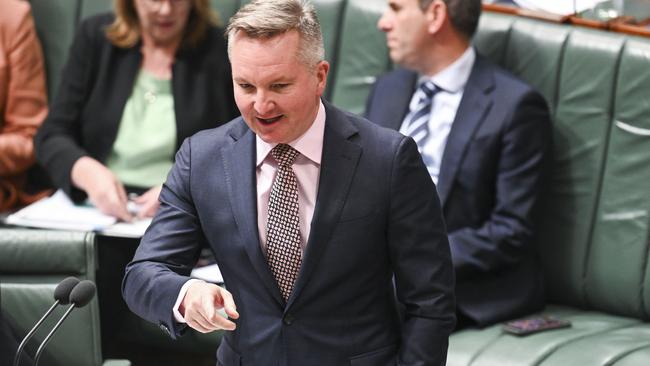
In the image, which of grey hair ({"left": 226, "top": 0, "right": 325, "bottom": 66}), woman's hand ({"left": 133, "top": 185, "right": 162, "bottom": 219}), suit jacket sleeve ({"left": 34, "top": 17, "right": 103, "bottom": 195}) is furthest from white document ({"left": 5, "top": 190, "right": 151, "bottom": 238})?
grey hair ({"left": 226, "top": 0, "right": 325, "bottom": 66})

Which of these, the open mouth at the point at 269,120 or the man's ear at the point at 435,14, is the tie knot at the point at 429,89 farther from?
the open mouth at the point at 269,120

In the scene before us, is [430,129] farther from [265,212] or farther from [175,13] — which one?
[265,212]

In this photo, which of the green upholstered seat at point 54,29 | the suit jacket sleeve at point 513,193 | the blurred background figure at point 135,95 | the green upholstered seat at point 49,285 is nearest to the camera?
the green upholstered seat at point 49,285

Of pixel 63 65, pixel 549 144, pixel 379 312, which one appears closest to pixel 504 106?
pixel 549 144

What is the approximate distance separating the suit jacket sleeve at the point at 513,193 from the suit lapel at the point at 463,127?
9 cm

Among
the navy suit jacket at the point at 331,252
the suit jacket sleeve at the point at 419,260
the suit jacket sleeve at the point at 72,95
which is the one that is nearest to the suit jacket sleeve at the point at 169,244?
the navy suit jacket at the point at 331,252

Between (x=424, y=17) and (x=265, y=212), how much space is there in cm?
151

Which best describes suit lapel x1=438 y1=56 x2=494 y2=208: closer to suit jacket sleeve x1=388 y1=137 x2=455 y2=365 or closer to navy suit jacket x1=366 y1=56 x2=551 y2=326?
navy suit jacket x1=366 y1=56 x2=551 y2=326

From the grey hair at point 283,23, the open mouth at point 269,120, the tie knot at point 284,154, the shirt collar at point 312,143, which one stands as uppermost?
the grey hair at point 283,23

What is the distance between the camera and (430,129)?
3479 mm

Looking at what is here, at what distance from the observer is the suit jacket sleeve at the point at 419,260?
2.12 metres

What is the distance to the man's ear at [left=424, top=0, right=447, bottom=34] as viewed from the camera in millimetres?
3506

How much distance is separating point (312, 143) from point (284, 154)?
56mm

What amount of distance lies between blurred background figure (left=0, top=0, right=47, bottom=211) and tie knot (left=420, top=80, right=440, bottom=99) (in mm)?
1355
